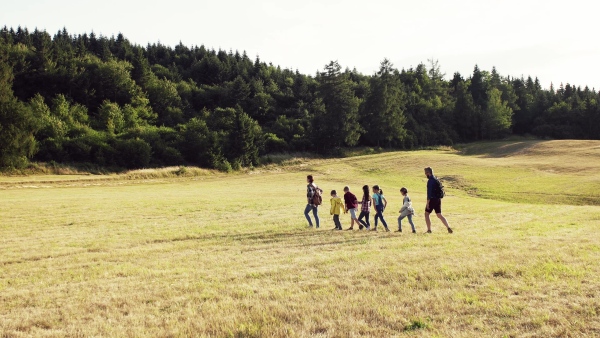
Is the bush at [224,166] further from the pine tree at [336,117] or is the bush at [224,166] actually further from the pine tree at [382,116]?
the pine tree at [382,116]

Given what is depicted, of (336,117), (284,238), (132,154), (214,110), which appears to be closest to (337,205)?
(284,238)

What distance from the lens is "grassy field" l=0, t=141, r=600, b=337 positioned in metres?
6.58

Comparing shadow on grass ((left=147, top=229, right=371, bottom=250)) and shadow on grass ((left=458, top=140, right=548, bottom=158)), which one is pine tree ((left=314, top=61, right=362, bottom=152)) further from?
shadow on grass ((left=147, top=229, right=371, bottom=250))

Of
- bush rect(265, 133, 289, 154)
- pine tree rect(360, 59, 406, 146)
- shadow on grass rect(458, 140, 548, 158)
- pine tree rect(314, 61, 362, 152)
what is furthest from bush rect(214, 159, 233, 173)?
shadow on grass rect(458, 140, 548, 158)

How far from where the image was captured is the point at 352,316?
6.83 m

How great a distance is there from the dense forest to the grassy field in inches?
1587

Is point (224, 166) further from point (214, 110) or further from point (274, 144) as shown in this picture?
point (214, 110)

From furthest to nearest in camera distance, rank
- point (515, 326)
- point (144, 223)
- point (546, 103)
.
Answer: point (546, 103), point (144, 223), point (515, 326)

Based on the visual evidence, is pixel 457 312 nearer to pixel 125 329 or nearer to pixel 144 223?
pixel 125 329

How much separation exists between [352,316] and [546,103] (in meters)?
134

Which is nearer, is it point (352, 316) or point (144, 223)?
point (352, 316)

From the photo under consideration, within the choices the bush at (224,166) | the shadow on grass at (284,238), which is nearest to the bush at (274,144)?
the bush at (224,166)

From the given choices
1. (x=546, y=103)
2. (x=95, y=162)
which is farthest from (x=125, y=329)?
(x=546, y=103)

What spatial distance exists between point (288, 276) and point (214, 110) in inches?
3525
